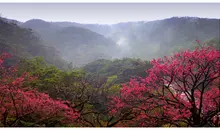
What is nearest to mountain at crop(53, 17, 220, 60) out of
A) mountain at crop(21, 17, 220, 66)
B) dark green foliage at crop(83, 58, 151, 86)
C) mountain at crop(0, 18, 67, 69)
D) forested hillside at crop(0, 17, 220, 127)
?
mountain at crop(21, 17, 220, 66)

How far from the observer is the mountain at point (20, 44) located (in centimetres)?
2025

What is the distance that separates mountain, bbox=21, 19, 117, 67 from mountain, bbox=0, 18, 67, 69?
12.4m

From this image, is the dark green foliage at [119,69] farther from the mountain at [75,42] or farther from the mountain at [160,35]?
the mountain at [75,42]

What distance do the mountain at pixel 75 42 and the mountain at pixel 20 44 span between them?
12.4m

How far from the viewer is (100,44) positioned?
49.2 meters

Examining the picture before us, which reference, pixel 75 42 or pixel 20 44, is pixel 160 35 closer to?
pixel 75 42

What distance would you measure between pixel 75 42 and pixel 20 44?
76.0ft

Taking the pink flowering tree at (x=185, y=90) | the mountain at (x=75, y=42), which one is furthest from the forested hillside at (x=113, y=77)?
the mountain at (x=75, y=42)

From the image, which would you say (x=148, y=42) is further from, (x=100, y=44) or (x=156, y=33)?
(x=100, y=44)

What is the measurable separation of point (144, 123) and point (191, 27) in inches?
1777

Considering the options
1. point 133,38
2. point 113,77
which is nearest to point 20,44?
point 113,77

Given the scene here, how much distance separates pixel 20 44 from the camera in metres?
24.4

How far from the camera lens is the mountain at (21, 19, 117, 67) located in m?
42.6

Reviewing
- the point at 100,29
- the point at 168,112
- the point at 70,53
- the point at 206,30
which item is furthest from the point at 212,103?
the point at 100,29
